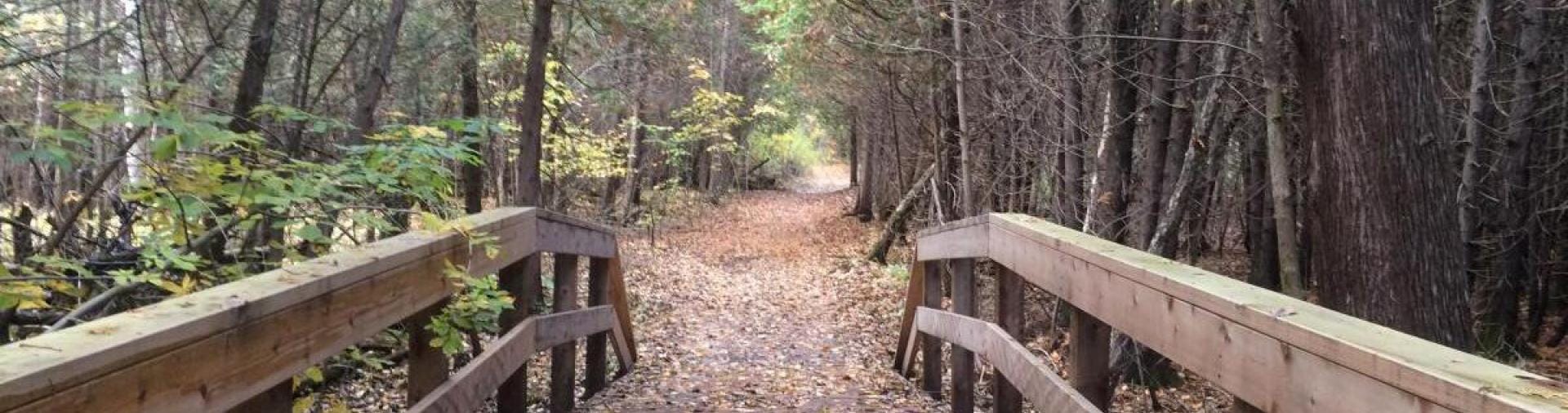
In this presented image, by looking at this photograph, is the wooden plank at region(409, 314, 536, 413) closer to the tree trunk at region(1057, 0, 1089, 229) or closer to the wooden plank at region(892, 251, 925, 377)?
the wooden plank at region(892, 251, 925, 377)

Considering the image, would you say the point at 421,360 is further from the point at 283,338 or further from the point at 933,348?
the point at 933,348

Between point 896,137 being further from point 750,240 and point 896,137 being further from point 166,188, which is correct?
point 166,188

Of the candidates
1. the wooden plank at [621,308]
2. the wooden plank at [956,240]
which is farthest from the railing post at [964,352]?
the wooden plank at [621,308]

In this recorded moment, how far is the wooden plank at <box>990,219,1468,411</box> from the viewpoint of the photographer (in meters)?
1.73

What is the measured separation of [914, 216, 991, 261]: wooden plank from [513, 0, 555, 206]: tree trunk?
3885mm

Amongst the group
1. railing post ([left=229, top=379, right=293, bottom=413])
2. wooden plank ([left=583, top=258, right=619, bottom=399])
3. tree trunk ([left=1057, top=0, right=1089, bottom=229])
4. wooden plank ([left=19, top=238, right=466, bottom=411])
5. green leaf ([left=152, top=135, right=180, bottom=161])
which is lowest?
wooden plank ([left=583, top=258, right=619, bottom=399])

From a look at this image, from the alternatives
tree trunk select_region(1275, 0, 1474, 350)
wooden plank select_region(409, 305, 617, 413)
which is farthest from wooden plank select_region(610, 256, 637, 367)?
tree trunk select_region(1275, 0, 1474, 350)

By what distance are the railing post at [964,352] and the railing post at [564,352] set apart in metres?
2.12

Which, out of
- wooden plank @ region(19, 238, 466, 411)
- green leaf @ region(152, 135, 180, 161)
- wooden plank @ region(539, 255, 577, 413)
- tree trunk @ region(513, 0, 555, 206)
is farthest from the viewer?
tree trunk @ region(513, 0, 555, 206)

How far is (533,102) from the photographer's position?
27.8 feet

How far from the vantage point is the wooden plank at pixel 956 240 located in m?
4.75

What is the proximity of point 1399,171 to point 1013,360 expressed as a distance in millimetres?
1798

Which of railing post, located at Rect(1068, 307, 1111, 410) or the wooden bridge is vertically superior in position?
the wooden bridge

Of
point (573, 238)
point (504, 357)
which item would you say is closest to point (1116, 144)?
point (573, 238)
